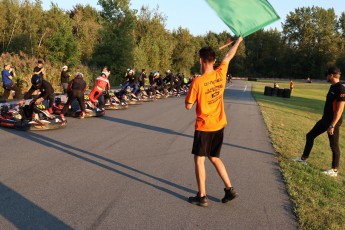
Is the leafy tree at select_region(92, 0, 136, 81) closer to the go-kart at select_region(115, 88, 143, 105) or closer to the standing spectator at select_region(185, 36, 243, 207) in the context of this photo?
the go-kart at select_region(115, 88, 143, 105)

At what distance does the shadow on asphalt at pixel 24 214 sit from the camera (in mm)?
4180

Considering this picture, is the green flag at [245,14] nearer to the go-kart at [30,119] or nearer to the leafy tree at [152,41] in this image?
the go-kart at [30,119]

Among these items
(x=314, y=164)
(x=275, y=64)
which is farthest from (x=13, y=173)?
(x=275, y=64)

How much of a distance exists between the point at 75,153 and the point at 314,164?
194 inches

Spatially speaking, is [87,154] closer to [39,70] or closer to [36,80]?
[36,80]

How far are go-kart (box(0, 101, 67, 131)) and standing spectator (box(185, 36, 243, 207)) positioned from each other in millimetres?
6509

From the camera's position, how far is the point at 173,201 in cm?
513

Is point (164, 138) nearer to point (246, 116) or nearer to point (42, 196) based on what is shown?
point (42, 196)

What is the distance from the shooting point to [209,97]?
4.88m

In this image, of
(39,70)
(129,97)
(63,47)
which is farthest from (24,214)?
(63,47)

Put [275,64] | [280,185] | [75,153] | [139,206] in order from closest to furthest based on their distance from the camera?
[139,206], [280,185], [75,153], [275,64]

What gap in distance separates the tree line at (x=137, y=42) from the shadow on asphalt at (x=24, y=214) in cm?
303

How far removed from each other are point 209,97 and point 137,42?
2018 inches

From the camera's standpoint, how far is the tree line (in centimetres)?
3466
